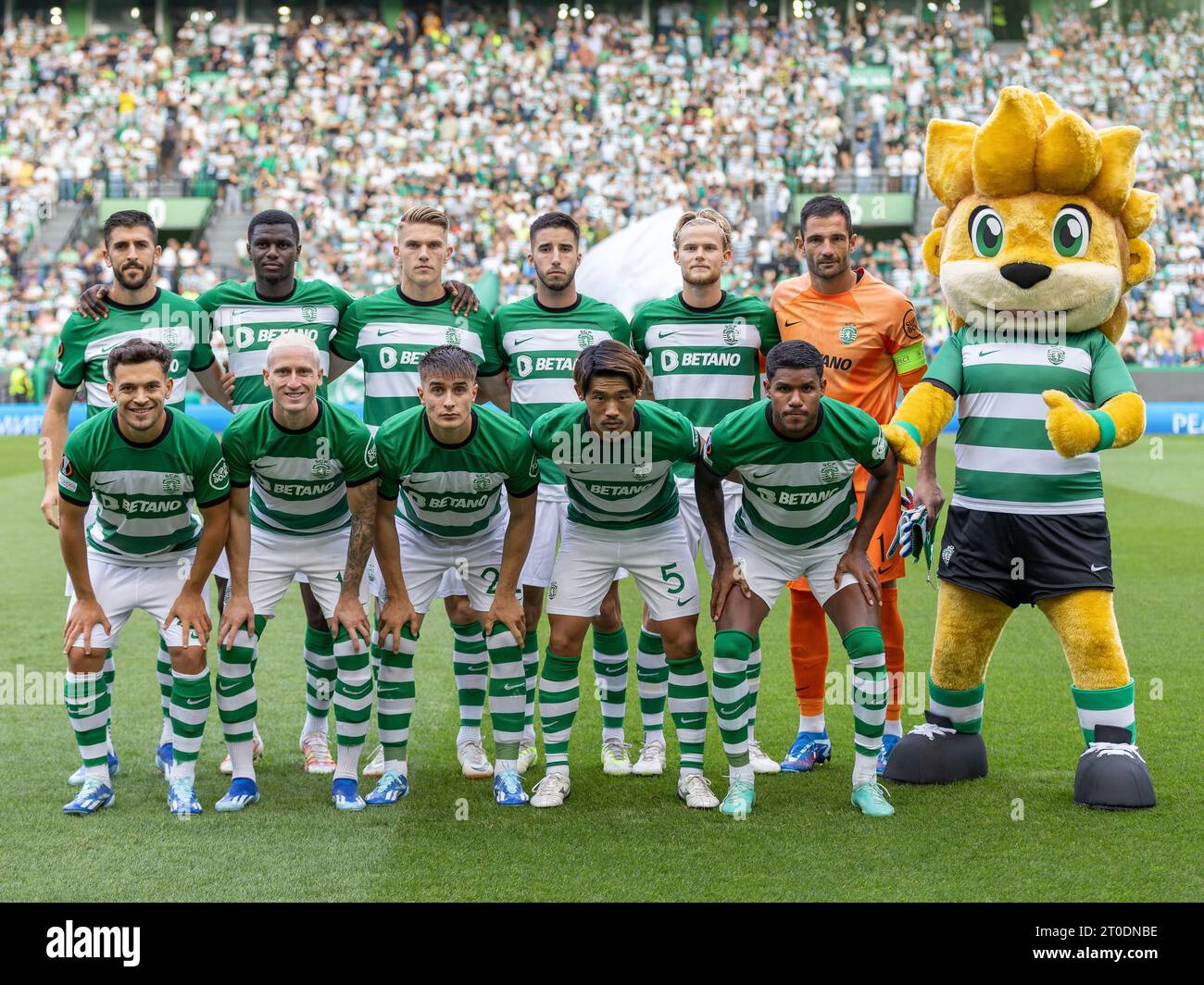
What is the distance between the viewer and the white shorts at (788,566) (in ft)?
17.3

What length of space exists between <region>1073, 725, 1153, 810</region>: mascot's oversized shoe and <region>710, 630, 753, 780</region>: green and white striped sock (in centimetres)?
126

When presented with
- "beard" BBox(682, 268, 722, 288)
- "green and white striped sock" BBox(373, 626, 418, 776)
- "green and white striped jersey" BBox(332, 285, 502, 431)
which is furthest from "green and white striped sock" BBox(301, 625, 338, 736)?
"beard" BBox(682, 268, 722, 288)

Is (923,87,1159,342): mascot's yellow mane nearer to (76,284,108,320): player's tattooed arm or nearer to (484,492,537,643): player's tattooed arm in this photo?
(484,492,537,643): player's tattooed arm

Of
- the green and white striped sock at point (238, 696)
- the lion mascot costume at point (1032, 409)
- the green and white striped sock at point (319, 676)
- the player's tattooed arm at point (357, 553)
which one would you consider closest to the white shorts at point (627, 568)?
the player's tattooed arm at point (357, 553)

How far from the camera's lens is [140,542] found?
5316 mm

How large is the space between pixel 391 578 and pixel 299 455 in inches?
23.6

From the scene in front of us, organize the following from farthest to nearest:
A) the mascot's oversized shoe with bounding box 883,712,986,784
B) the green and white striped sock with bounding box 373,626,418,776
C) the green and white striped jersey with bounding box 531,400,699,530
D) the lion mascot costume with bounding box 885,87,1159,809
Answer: the mascot's oversized shoe with bounding box 883,712,986,784
the green and white striped sock with bounding box 373,626,418,776
the lion mascot costume with bounding box 885,87,1159,809
the green and white striped jersey with bounding box 531,400,699,530

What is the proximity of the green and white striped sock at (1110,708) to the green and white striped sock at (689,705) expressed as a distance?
4.88 ft

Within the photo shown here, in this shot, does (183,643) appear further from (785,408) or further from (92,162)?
(92,162)

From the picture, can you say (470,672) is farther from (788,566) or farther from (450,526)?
(788,566)

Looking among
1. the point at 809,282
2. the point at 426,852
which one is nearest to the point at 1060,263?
the point at 809,282

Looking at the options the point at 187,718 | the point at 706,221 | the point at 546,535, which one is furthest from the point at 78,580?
the point at 706,221

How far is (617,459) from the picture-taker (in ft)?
17.0

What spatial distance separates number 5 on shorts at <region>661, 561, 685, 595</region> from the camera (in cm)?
534
